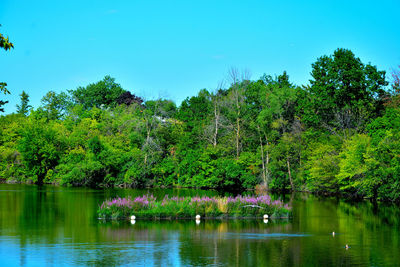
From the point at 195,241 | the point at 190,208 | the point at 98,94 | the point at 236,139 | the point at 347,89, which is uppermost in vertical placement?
the point at 98,94

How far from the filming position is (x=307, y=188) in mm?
58906

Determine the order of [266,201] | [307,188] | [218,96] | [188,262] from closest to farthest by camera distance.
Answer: [188,262] < [266,201] < [307,188] < [218,96]

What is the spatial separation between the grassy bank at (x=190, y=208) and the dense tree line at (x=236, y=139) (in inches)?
658

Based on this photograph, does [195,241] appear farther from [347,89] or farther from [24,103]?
[24,103]

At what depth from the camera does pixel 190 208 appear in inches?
1160

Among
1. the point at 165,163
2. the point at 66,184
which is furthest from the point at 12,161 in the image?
the point at 165,163

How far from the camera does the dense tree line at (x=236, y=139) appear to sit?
5369 centimetres

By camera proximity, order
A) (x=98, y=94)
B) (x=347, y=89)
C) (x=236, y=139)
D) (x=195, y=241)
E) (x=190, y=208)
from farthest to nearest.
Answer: (x=98, y=94) → (x=236, y=139) → (x=347, y=89) → (x=190, y=208) → (x=195, y=241)

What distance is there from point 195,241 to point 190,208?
8.01 m

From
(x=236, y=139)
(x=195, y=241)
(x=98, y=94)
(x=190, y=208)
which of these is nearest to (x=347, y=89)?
(x=236, y=139)

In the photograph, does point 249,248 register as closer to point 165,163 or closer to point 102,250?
point 102,250

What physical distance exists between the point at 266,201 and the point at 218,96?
48.5m

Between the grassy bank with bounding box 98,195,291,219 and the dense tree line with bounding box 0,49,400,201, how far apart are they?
658 inches

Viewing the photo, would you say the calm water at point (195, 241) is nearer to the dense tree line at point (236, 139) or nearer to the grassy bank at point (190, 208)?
the grassy bank at point (190, 208)
